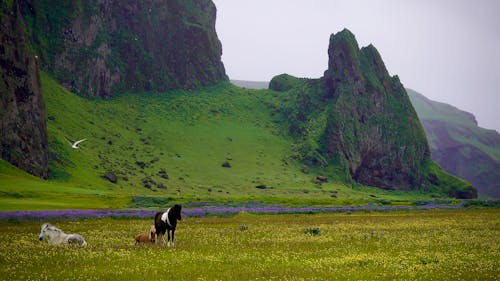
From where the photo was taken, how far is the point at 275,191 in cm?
15612

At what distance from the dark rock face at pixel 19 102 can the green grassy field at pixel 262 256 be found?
3433 inches

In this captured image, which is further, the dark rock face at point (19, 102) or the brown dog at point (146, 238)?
the dark rock face at point (19, 102)

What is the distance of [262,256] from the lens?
26672mm

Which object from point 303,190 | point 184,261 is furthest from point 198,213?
point 303,190

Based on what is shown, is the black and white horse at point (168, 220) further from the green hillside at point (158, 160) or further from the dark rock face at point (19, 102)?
the dark rock face at point (19, 102)

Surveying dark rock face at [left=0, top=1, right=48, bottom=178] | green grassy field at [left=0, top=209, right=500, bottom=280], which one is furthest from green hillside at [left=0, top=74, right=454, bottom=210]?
green grassy field at [left=0, top=209, right=500, bottom=280]

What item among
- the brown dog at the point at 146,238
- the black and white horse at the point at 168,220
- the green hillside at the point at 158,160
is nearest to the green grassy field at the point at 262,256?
the brown dog at the point at 146,238

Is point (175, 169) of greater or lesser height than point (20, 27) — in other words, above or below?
below

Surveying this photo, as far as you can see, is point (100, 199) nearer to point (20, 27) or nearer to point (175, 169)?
point (20, 27)

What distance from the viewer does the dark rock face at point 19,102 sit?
118875 millimetres

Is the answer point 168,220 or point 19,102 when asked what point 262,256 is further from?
point 19,102

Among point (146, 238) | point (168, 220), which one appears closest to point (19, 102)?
→ point (146, 238)

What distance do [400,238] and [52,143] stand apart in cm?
12190

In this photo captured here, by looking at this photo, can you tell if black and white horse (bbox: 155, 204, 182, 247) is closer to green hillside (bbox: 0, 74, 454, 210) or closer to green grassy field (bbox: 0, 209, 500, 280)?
green grassy field (bbox: 0, 209, 500, 280)
